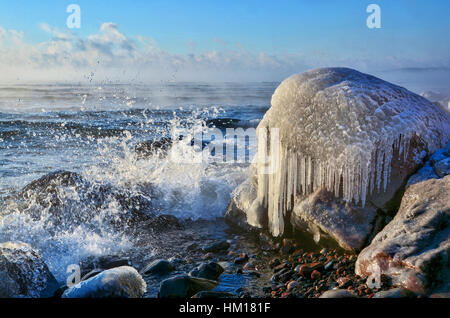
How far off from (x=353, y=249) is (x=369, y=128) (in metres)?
1.59

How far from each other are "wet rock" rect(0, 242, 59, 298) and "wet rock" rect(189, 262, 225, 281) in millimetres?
1784

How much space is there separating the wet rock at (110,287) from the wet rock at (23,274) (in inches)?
19.2

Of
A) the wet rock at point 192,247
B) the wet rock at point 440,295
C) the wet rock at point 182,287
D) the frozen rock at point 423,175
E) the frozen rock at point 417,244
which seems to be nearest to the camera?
the wet rock at point 440,295

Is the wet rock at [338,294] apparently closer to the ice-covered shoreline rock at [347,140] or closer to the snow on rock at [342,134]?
the ice-covered shoreline rock at [347,140]

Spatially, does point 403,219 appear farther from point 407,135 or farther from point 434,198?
point 407,135

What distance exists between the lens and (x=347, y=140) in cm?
550

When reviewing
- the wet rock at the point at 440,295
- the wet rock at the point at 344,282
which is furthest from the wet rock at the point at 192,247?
the wet rock at the point at 440,295

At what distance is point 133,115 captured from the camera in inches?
1000

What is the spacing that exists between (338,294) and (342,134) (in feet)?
7.36

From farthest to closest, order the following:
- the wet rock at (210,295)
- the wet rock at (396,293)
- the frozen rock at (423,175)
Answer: the frozen rock at (423,175) → the wet rock at (210,295) → the wet rock at (396,293)

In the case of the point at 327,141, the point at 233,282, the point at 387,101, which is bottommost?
the point at 233,282

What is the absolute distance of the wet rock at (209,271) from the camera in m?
5.30

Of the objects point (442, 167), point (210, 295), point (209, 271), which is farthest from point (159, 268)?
point (442, 167)
